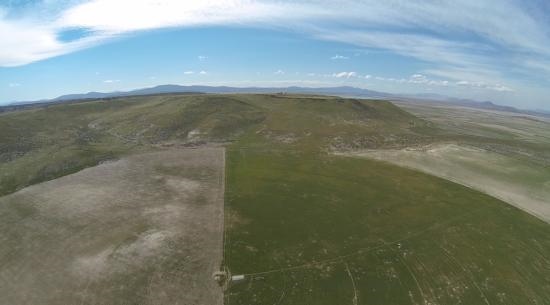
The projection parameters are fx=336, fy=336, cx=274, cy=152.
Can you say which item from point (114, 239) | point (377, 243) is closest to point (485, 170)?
point (377, 243)

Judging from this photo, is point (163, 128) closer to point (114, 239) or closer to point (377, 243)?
point (114, 239)

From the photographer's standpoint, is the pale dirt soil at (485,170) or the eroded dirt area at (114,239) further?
the pale dirt soil at (485,170)

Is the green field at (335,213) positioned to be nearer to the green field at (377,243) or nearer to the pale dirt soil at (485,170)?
the green field at (377,243)

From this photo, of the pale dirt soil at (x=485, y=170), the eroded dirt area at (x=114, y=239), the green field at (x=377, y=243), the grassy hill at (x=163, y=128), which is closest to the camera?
the eroded dirt area at (x=114, y=239)

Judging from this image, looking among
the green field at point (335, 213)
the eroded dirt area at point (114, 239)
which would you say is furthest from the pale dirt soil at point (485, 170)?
the eroded dirt area at point (114, 239)

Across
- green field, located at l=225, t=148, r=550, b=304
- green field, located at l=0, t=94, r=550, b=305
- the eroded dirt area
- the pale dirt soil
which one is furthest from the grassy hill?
green field, located at l=225, t=148, r=550, b=304
